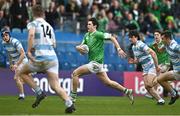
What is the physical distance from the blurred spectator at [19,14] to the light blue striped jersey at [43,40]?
34.6 feet

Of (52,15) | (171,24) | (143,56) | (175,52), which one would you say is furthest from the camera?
(171,24)

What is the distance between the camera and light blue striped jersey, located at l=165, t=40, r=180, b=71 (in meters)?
18.1

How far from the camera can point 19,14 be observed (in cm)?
2588

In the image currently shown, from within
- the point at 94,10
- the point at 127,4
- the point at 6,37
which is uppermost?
the point at 127,4

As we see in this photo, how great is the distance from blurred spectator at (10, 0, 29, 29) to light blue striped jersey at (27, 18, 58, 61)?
34.6 feet

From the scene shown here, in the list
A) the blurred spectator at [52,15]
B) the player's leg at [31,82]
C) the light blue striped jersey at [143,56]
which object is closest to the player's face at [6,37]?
the light blue striped jersey at [143,56]

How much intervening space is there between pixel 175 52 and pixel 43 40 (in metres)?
4.45

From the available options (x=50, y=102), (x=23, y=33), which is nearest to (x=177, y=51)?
(x=50, y=102)

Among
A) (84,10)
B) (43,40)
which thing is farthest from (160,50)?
(84,10)

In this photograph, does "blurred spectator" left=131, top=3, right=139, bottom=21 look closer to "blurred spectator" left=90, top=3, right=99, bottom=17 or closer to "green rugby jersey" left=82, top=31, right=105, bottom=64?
"blurred spectator" left=90, top=3, right=99, bottom=17

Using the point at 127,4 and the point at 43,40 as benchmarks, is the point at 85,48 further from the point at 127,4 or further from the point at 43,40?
the point at 127,4

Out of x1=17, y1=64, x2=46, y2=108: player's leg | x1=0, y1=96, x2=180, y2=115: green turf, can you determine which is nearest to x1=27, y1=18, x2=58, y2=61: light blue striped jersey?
x1=17, y1=64, x2=46, y2=108: player's leg

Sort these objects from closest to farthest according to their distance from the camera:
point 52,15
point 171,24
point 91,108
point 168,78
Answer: point 91,108
point 168,78
point 52,15
point 171,24

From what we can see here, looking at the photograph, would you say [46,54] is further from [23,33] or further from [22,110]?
[23,33]
